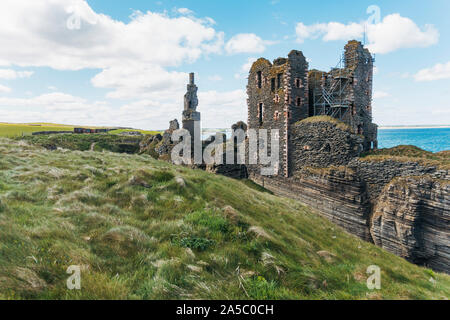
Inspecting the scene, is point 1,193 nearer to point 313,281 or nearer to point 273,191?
point 313,281

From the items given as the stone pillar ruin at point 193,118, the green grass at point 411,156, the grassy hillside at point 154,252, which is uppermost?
the stone pillar ruin at point 193,118

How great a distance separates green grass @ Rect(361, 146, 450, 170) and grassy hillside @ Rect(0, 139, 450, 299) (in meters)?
11.2

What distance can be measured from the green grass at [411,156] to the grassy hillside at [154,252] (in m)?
11.2

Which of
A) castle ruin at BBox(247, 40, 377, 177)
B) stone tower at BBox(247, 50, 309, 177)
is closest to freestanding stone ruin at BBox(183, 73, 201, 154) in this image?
stone tower at BBox(247, 50, 309, 177)

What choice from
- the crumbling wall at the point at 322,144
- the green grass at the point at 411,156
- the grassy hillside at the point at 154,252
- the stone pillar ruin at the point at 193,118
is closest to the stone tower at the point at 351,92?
the green grass at the point at 411,156

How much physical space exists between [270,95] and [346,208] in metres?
15.9

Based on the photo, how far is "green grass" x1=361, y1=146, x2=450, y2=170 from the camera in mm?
17328

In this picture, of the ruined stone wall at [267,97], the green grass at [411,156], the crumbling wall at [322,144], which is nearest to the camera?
the green grass at [411,156]

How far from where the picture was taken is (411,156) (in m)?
19.8

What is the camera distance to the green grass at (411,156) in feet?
56.9

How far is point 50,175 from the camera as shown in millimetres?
11414

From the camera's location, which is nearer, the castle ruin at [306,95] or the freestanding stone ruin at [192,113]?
the castle ruin at [306,95]

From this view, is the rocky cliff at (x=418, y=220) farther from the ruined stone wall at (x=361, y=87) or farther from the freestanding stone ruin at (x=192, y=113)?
the freestanding stone ruin at (x=192, y=113)

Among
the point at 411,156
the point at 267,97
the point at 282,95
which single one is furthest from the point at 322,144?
the point at 267,97
